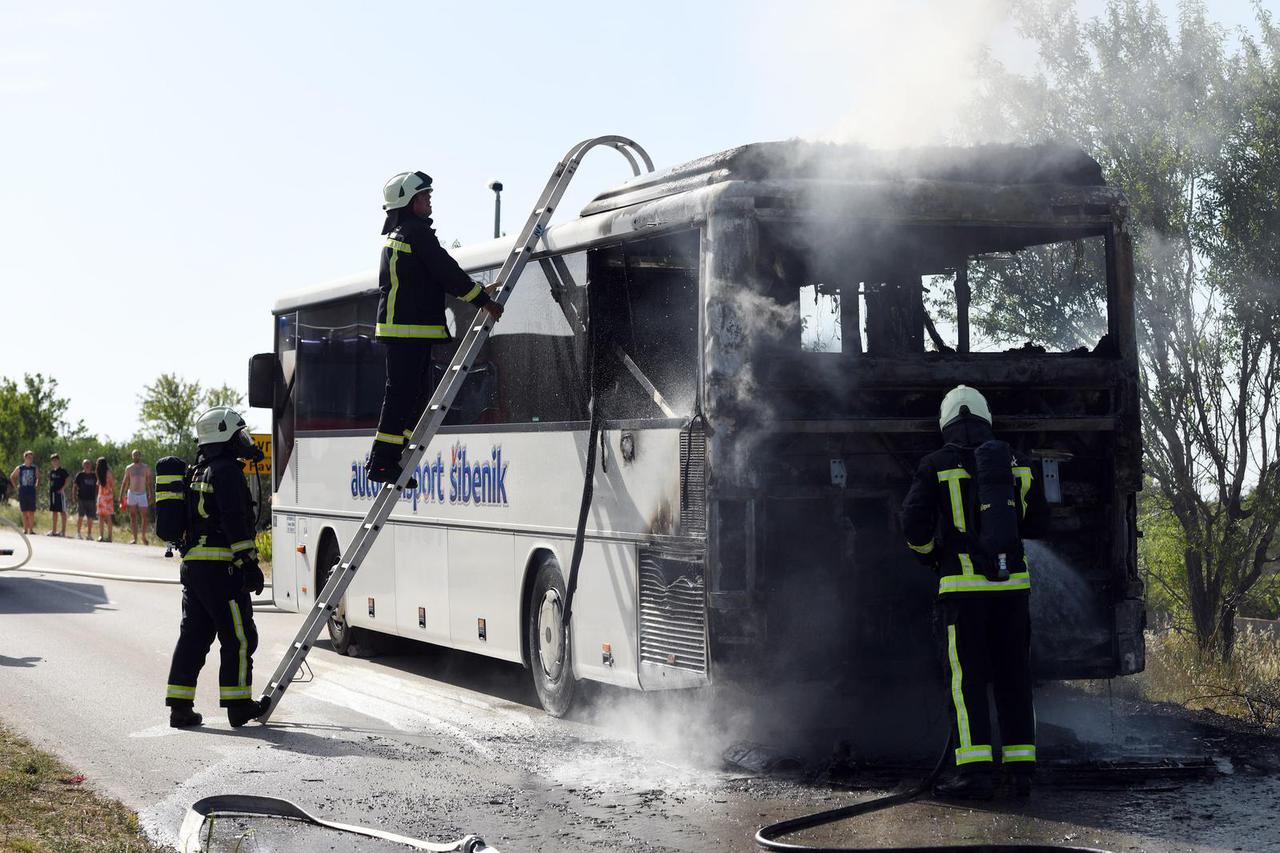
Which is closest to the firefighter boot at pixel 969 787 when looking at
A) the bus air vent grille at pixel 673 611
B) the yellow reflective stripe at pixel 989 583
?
the yellow reflective stripe at pixel 989 583

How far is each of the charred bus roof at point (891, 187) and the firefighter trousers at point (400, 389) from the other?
6.74 feet

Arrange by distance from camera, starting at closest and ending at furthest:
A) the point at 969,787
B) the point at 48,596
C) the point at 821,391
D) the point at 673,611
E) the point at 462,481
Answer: the point at 969,787
the point at 821,391
the point at 673,611
the point at 462,481
the point at 48,596

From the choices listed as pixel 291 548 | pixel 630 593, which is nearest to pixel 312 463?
pixel 291 548

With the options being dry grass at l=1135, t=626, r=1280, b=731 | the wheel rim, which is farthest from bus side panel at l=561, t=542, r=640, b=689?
dry grass at l=1135, t=626, r=1280, b=731

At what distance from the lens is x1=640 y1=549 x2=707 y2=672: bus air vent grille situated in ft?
29.2

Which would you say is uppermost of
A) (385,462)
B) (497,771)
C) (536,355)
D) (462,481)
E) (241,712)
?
(536,355)

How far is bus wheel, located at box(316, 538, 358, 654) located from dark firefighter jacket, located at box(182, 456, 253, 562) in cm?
384

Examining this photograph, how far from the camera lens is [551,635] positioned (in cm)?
1100

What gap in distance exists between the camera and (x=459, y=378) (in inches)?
428

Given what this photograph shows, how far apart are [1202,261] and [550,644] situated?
19.3ft

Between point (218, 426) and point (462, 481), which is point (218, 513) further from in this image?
point (462, 481)

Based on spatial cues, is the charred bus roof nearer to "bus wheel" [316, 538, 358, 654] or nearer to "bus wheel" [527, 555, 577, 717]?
"bus wheel" [527, 555, 577, 717]

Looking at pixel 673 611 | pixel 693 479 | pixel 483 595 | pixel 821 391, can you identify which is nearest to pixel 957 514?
pixel 821 391

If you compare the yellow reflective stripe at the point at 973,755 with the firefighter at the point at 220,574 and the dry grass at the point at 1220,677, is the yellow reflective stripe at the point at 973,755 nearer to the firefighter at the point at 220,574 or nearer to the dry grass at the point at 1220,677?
the dry grass at the point at 1220,677
